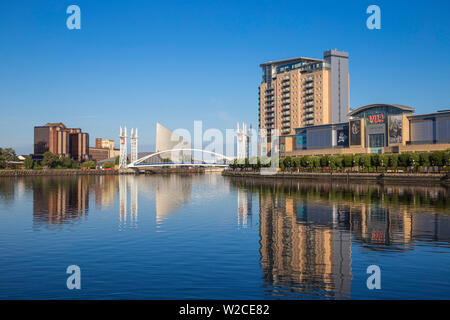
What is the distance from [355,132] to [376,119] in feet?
22.8

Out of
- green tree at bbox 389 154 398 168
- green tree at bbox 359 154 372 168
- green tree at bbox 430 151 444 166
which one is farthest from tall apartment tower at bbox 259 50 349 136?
green tree at bbox 430 151 444 166

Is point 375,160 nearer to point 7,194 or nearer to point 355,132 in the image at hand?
point 355,132

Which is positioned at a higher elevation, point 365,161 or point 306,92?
point 306,92

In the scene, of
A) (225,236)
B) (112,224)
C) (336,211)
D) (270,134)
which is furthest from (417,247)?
(270,134)

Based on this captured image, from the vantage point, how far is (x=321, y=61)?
16525 centimetres

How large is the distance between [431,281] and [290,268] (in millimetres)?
5276

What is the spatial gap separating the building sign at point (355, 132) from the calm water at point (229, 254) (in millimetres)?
83408

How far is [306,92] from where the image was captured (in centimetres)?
16400

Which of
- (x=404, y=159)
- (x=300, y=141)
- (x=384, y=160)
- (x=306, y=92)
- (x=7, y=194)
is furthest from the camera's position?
(x=306, y=92)

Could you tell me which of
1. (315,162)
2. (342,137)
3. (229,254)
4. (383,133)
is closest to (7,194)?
(229,254)

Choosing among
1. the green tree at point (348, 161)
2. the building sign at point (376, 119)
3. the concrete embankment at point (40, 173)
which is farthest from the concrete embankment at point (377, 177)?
the concrete embankment at point (40, 173)

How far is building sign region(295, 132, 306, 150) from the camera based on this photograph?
142875 millimetres

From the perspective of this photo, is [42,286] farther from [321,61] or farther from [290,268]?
[321,61]

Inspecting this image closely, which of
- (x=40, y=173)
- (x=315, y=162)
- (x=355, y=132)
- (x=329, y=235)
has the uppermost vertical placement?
(x=355, y=132)
